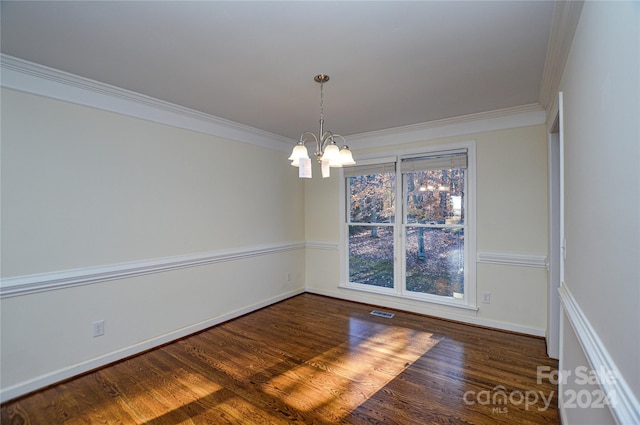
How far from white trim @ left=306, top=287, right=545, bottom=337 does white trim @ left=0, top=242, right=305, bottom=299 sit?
1685 millimetres

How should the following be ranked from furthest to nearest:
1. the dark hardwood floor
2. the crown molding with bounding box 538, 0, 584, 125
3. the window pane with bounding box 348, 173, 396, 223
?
the window pane with bounding box 348, 173, 396, 223 → the dark hardwood floor → the crown molding with bounding box 538, 0, 584, 125

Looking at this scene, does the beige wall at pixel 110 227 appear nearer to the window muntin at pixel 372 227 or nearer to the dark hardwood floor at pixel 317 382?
the dark hardwood floor at pixel 317 382

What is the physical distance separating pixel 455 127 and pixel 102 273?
4.06 m

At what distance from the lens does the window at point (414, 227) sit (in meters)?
3.73

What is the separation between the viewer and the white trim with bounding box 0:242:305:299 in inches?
88.8

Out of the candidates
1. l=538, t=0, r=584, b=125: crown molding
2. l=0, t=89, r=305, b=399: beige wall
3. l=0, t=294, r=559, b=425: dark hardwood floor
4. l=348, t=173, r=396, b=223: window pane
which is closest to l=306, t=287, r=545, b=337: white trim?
l=0, t=294, r=559, b=425: dark hardwood floor

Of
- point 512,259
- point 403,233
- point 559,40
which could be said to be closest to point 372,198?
point 403,233

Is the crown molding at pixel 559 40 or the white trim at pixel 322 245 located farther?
the white trim at pixel 322 245

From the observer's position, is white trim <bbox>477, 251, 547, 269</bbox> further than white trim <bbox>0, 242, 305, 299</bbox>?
Yes

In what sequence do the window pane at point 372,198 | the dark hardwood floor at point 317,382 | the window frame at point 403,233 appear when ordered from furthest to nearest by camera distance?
1. the window pane at point 372,198
2. the window frame at point 403,233
3. the dark hardwood floor at point 317,382

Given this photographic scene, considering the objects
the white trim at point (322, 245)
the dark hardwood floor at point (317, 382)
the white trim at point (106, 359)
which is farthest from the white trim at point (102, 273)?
the white trim at point (322, 245)

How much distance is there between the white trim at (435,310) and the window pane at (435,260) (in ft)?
0.68

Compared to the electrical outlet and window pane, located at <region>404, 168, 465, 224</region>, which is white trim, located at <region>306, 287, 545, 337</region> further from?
the electrical outlet

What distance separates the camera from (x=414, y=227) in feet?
13.3
